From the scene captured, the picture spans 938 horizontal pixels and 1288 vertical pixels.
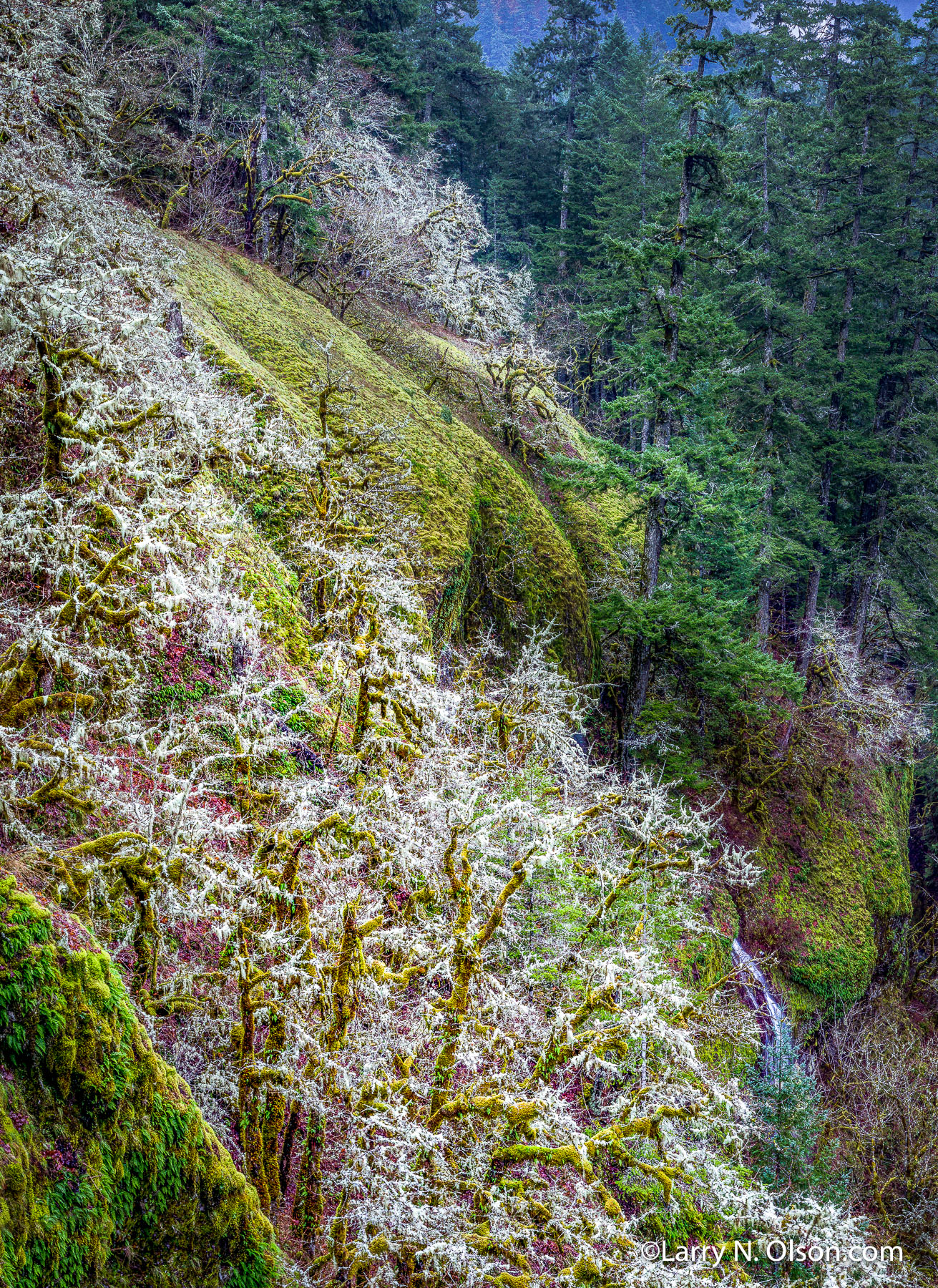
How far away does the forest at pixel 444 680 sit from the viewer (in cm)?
395

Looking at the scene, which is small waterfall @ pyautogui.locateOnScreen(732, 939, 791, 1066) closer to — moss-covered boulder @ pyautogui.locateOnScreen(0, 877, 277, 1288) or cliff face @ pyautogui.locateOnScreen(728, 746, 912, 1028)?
cliff face @ pyautogui.locateOnScreen(728, 746, 912, 1028)

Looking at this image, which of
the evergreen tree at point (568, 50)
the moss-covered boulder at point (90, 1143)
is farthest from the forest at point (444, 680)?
the evergreen tree at point (568, 50)

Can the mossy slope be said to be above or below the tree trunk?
below

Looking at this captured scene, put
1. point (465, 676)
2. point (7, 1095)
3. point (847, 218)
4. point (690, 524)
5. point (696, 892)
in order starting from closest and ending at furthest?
point (7, 1095) < point (465, 676) < point (696, 892) < point (690, 524) < point (847, 218)

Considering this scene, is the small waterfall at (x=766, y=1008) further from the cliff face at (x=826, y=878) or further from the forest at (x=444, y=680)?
the cliff face at (x=826, y=878)

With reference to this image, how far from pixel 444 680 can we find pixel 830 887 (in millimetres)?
13261

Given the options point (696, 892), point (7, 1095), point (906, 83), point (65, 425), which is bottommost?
point (696, 892)

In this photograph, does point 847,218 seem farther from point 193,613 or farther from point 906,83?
point 193,613

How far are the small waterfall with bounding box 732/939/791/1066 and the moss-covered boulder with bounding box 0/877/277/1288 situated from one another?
12834 mm

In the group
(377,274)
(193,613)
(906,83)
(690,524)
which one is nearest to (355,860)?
(193,613)

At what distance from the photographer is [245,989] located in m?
4.15

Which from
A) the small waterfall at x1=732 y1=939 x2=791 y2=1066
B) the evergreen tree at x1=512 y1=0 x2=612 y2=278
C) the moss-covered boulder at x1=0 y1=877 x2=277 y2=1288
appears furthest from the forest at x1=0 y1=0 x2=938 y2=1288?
the evergreen tree at x1=512 y1=0 x2=612 y2=278

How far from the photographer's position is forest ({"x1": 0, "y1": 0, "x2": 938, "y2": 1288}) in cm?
395

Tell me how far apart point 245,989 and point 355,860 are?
38.0 inches
